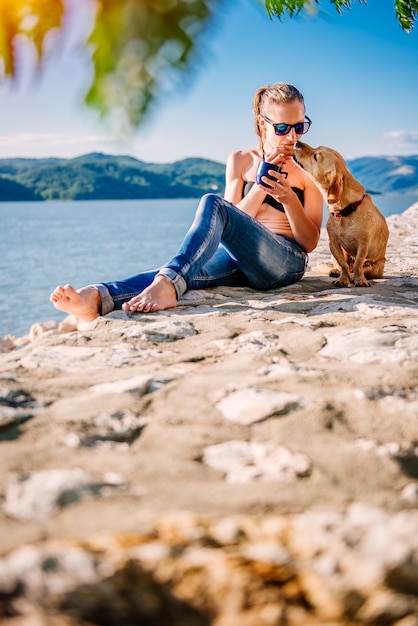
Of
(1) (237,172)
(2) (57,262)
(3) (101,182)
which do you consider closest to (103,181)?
(3) (101,182)

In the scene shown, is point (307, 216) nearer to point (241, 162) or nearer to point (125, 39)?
point (241, 162)

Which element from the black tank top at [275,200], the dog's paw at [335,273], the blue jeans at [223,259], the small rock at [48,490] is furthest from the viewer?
the dog's paw at [335,273]

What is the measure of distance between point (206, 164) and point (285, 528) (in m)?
113

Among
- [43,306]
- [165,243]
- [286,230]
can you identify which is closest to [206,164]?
[165,243]

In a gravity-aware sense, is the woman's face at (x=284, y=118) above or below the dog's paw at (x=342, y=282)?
above

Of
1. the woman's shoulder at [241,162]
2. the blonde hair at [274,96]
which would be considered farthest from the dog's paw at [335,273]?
the blonde hair at [274,96]

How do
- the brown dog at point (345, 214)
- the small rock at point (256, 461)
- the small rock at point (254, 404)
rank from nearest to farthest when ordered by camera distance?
the small rock at point (256, 461)
the small rock at point (254, 404)
the brown dog at point (345, 214)

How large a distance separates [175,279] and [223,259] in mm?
964

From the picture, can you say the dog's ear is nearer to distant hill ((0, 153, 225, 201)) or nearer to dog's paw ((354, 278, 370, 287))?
dog's paw ((354, 278, 370, 287))

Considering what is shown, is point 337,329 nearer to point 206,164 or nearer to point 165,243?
point 165,243

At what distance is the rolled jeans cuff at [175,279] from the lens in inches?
161

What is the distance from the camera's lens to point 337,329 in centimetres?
338

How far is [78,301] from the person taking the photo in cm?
389

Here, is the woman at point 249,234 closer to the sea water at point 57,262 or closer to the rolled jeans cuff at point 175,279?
the rolled jeans cuff at point 175,279
